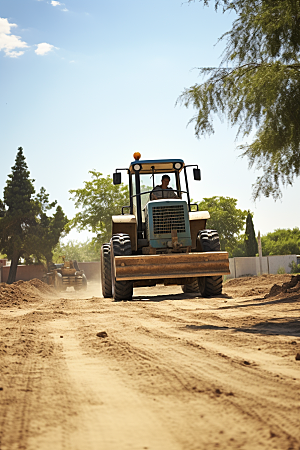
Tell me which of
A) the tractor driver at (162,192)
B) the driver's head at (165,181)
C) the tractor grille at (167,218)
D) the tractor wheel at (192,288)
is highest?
the driver's head at (165,181)

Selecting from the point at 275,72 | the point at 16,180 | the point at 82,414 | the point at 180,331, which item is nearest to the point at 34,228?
the point at 16,180

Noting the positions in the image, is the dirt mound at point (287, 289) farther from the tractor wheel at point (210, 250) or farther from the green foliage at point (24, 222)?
the green foliage at point (24, 222)

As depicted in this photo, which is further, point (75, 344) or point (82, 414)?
point (75, 344)

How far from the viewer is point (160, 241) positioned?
39.2 feet

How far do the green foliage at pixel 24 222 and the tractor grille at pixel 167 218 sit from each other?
36.0 meters

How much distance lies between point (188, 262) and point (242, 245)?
45.8 meters

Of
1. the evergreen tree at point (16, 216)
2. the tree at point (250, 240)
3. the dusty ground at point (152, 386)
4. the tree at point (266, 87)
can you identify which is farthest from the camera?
the evergreen tree at point (16, 216)

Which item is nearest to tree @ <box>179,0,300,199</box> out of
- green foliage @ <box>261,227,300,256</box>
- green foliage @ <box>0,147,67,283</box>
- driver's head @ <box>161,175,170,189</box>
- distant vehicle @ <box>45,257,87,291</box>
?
driver's head @ <box>161,175,170,189</box>

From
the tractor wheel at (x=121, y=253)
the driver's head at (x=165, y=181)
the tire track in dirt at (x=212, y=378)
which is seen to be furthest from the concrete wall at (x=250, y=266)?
the tire track in dirt at (x=212, y=378)

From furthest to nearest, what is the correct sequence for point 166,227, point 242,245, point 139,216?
point 242,245 < point 139,216 < point 166,227

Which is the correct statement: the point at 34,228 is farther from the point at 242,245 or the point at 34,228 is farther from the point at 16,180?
the point at 242,245

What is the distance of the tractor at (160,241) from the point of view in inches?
441

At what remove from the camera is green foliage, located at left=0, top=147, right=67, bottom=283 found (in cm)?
4628

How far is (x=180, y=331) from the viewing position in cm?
671
